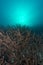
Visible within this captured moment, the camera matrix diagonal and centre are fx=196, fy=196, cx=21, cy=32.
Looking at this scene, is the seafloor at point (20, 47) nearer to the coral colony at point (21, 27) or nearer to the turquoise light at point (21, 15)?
the coral colony at point (21, 27)

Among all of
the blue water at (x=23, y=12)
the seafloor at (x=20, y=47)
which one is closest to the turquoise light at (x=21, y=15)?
the blue water at (x=23, y=12)

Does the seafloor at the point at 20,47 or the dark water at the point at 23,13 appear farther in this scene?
the dark water at the point at 23,13

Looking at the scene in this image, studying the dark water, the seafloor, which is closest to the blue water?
the dark water

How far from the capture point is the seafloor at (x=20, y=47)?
2.26 m

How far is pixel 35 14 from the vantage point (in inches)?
113

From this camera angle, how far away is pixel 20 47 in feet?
8.01

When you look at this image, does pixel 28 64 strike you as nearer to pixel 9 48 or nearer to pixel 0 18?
pixel 9 48

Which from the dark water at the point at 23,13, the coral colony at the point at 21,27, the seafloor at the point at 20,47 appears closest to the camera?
the seafloor at the point at 20,47

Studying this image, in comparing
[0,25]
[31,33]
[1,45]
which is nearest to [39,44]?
[31,33]

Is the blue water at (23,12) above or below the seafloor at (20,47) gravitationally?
above

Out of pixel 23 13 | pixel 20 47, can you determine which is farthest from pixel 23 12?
pixel 20 47

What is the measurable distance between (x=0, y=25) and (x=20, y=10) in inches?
14.6

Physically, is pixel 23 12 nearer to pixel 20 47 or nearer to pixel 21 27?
pixel 21 27

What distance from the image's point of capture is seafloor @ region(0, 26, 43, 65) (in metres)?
2.26
